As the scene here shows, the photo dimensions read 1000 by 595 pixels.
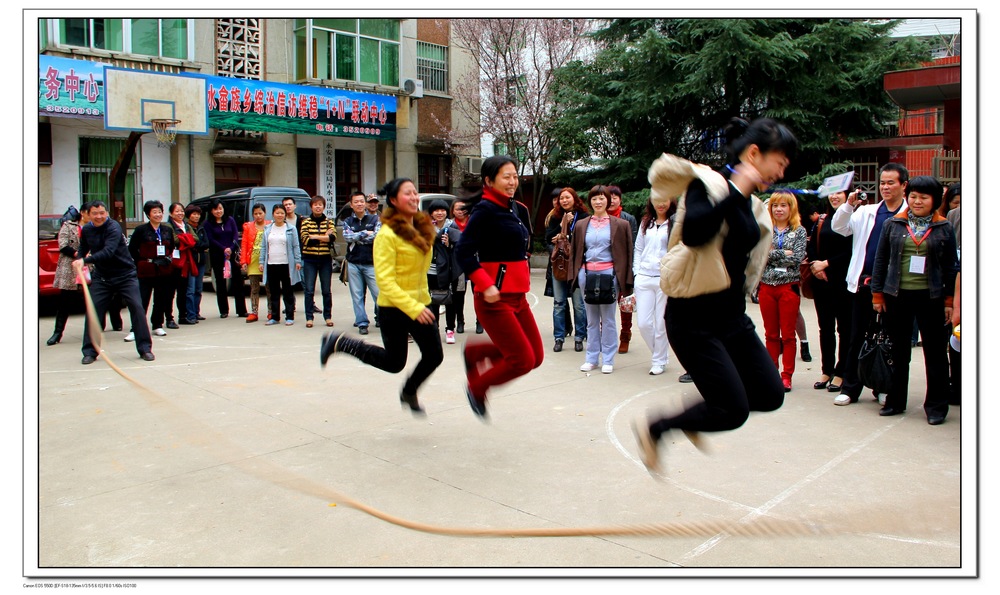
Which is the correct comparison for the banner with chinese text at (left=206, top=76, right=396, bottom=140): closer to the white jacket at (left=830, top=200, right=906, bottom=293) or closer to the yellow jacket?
the yellow jacket

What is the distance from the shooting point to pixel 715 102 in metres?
18.2

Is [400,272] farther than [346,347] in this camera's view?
No

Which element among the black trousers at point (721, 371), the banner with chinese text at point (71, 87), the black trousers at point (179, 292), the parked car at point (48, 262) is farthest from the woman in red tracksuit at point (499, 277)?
the banner with chinese text at point (71, 87)

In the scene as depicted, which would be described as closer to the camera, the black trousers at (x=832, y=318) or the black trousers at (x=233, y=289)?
the black trousers at (x=832, y=318)

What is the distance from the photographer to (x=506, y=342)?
529 cm

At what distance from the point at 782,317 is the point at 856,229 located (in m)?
1.00

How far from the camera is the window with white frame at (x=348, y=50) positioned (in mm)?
24062

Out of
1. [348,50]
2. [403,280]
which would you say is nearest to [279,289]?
[403,280]

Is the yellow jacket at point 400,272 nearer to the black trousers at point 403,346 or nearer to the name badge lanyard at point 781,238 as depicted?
the black trousers at point 403,346

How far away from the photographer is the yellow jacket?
5406mm

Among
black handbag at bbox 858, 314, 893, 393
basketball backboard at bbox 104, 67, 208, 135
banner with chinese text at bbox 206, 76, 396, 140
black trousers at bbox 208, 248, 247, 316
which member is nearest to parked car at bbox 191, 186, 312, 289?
basketball backboard at bbox 104, 67, 208, 135

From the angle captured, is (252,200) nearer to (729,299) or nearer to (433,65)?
(433,65)

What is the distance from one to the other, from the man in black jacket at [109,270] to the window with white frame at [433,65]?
60.3 feet
